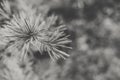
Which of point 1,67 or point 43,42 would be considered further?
point 1,67

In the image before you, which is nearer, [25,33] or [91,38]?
[25,33]

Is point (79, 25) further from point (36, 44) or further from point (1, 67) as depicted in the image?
point (36, 44)

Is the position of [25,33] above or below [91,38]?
below

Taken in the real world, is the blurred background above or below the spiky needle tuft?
above

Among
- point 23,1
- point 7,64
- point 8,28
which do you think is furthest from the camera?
point 23,1

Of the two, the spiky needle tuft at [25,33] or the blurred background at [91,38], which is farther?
the blurred background at [91,38]

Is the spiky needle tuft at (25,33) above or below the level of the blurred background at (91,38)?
below

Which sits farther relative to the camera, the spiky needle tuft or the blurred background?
A: the blurred background

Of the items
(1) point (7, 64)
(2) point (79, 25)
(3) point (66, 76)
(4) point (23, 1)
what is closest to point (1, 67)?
(1) point (7, 64)
